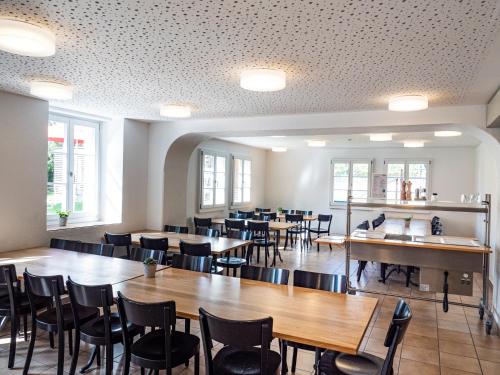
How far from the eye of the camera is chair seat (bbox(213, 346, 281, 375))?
6.39 ft

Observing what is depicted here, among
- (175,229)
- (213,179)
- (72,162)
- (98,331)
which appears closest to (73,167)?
(72,162)

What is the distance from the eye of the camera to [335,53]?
251 cm

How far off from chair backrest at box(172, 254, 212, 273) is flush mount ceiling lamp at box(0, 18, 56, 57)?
1.96 m

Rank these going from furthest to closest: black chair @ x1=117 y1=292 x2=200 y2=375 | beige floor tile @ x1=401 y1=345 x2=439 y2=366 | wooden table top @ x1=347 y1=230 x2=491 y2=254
A: 1. wooden table top @ x1=347 y1=230 x2=491 y2=254
2. beige floor tile @ x1=401 y1=345 x2=439 y2=366
3. black chair @ x1=117 y1=292 x2=200 y2=375

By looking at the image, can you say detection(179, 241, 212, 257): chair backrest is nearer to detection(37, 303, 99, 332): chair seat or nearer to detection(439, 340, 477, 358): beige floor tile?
detection(37, 303, 99, 332): chair seat

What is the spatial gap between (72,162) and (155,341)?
11.6ft

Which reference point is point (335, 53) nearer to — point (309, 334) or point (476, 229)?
point (309, 334)

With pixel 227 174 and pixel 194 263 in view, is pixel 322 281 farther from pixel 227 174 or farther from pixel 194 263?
pixel 227 174

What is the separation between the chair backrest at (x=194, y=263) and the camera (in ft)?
10.5

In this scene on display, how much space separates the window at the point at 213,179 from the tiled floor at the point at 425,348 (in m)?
4.27

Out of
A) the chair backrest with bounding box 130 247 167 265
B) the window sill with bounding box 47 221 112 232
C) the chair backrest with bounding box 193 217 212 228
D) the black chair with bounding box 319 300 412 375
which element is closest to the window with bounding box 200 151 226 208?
the chair backrest with bounding box 193 217 212 228

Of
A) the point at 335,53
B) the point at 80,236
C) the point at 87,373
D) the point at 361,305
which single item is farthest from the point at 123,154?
the point at 361,305

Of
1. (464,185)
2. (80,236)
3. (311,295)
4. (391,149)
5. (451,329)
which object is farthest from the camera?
(391,149)

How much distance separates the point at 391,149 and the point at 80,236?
7679 mm
